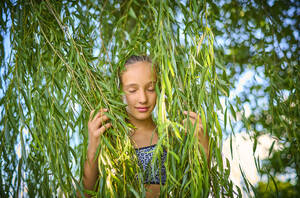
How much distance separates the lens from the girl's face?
1.18 meters

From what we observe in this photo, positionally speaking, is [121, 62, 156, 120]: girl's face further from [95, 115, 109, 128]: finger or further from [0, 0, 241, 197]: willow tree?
[95, 115, 109, 128]: finger

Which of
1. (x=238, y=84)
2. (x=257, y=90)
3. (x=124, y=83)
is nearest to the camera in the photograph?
(x=124, y=83)

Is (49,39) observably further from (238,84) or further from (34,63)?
(238,84)

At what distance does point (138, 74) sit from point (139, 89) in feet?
0.25

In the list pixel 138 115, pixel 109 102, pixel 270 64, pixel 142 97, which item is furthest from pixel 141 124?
pixel 270 64

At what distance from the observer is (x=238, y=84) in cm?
212

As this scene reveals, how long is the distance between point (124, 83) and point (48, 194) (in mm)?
579

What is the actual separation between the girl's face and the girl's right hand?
0.27 metres

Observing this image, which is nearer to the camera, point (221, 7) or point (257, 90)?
point (221, 7)

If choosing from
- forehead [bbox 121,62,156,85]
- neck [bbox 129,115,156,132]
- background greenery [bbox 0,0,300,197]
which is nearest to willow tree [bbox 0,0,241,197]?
background greenery [bbox 0,0,300,197]

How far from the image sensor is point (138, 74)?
47.5 inches

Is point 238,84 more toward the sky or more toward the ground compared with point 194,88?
more toward the sky

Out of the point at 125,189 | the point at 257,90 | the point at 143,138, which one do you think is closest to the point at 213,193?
the point at 125,189

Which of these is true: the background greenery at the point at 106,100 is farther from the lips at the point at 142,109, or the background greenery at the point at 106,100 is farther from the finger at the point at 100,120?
the lips at the point at 142,109
